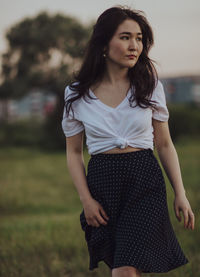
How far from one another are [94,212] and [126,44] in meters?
0.95

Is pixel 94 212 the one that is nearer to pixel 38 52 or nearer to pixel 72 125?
pixel 72 125

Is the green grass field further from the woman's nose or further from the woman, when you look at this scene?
the woman's nose

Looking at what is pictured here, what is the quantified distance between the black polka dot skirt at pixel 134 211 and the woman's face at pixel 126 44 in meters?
0.52

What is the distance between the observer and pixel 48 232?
554cm

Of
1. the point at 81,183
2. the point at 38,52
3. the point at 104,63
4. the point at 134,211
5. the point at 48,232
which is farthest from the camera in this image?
the point at 38,52

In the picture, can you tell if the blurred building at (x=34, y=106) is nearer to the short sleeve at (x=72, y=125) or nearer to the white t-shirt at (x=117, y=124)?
the short sleeve at (x=72, y=125)

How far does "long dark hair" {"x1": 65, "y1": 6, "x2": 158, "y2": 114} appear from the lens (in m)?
2.54

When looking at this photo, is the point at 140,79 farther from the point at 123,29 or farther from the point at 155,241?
the point at 155,241

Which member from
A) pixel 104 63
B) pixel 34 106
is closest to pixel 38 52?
pixel 104 63

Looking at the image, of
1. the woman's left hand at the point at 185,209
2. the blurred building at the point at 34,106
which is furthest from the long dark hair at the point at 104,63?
the blurred building at the point at 34,106

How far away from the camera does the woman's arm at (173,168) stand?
2.51 metres

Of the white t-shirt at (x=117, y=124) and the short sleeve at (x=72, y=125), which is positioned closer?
the white t-shirt at (x=117, y=124)

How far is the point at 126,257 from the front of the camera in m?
2.38

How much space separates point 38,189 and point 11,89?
1389 centimetres
